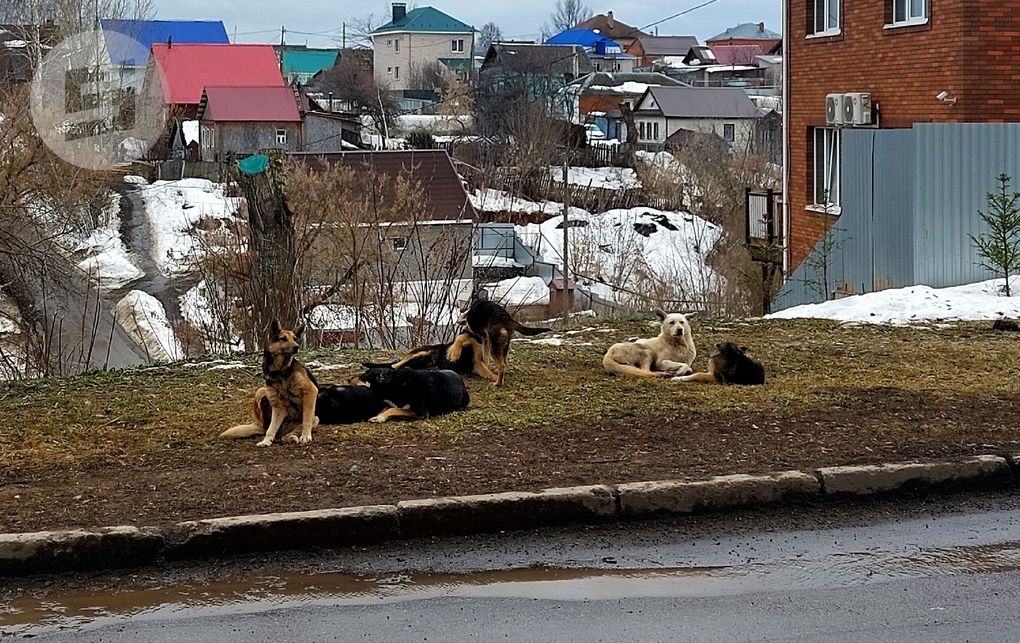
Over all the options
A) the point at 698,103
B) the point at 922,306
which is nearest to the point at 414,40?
the point at 698,103

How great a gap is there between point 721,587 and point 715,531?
3.21 feet

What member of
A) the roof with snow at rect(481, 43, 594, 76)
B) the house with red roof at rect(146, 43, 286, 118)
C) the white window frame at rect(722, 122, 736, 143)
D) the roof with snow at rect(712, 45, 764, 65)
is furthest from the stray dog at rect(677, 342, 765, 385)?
the roof with snow at rect(712, 45, 764, 65)

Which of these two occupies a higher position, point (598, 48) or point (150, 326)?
point (598, 48)

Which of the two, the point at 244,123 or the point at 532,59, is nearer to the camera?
the point at 244,123

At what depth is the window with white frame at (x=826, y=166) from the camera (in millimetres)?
25953

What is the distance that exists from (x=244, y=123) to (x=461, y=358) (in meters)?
61.6

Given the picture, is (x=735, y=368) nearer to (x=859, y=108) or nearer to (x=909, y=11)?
(x=859, y=108)

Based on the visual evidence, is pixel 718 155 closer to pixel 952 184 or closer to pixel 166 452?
pixel 952 184

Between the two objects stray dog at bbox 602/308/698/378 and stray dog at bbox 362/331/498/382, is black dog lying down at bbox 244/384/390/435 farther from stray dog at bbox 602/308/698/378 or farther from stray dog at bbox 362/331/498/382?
stray dog at bbox 602/308/698/378

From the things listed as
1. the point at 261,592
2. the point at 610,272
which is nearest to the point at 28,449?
the point at 261,592

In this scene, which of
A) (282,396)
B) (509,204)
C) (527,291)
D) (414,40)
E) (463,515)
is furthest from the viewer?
(414,40)

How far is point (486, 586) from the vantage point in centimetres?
612

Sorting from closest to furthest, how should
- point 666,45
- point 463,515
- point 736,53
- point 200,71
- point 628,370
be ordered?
point 463,515 < point 628,370 < point 200,71 < point 736,53 < point 666,45

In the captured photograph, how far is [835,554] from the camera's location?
659 centimetres
